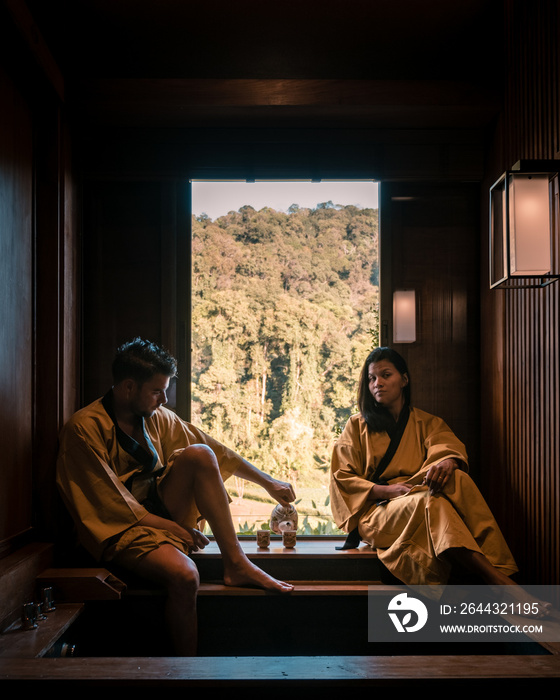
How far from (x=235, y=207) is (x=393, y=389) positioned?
146cm

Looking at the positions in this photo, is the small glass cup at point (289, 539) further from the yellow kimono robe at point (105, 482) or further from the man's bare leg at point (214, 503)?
the yellow kimono robe at point (105, 482)

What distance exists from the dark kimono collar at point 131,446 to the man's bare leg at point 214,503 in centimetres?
15

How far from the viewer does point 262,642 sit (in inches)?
114

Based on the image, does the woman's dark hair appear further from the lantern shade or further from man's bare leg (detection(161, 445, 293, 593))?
the lantern shade

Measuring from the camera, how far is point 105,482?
2.82 metres

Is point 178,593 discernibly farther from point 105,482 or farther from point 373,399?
point 373,399

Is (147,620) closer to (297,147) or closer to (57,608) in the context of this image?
(57,608)

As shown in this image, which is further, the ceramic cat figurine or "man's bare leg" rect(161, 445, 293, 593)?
the ceramic cat figurine

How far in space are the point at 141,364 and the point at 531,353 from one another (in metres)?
1.89

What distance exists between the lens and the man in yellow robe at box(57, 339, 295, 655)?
2.73 meters

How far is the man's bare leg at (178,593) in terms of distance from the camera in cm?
267

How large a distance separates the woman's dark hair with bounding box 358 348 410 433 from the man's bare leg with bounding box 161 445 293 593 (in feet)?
3.06

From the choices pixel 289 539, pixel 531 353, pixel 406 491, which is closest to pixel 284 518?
pixel 289 539

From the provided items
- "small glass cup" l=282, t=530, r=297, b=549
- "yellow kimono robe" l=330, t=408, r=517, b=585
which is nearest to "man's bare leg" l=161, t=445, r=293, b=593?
"small glass cup" l=282, t=530, r=297, b=549
